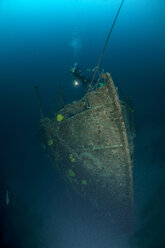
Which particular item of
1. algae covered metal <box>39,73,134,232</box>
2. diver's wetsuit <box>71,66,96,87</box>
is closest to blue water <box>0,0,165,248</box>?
algae covered metal <box>39,73,134,232</box>

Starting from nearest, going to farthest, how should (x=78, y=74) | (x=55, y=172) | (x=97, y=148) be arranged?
(x=97, y=148) → (x=78, y=74) → (x=55, y=172)

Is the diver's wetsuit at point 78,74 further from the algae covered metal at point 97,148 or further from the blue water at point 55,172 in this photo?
the blue water at point 55,172

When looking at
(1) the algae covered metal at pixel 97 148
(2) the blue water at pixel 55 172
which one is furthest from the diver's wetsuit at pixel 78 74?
(2) the blue water at pixel 55 172

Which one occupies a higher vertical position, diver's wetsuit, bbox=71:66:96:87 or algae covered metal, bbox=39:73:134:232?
diver's wetsuit, bbox=71:66:96:87

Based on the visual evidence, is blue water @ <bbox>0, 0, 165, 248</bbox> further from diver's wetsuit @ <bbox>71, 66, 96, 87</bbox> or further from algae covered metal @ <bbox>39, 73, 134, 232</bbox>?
diver's wetsuit @ <bbox>71, 66, 96, 87</bbox>

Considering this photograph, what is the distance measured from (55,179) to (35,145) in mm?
5475

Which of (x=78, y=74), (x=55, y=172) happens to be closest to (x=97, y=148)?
(x=78, y=74)

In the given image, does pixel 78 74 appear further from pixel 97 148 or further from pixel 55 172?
pixel 55 172

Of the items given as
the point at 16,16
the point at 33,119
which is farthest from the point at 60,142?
the point at 16,16

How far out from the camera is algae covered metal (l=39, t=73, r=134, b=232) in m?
3.81

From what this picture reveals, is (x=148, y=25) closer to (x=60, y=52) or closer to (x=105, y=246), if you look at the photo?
(x=60, y=52)

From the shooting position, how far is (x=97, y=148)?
4.36 metres

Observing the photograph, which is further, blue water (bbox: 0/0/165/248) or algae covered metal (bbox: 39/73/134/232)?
blue water (bbox: 0/0/165/248)

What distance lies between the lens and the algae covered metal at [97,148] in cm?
381
